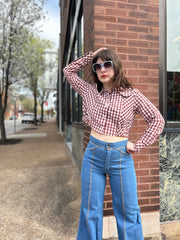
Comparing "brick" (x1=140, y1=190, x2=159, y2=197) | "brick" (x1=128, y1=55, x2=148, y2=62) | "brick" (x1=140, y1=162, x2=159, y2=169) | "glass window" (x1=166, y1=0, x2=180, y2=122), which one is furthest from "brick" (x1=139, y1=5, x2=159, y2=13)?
"brick" (x1=140, y1=190, x2=159, y2=197)

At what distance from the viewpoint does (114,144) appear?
146 cm

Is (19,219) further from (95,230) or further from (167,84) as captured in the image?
(167,84)

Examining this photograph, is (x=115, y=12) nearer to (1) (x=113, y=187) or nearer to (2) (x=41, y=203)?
(1) (x=113, y=187)

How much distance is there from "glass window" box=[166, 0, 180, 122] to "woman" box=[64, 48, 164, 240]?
4.34ft

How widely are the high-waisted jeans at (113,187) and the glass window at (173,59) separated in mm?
1476

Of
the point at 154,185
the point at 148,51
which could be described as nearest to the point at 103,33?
the point at 148,51

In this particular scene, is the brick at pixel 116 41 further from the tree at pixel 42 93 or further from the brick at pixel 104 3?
the tree at pixel 42 93

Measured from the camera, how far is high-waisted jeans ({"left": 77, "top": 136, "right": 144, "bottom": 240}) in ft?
4.82

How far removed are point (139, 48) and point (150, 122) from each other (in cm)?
122

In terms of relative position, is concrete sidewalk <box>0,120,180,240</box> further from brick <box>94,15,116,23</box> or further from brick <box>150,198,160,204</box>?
brick <box>94,15,116,23</box>

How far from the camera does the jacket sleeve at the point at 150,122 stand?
146cm

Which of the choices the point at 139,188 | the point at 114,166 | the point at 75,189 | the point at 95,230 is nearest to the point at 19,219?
the point at 75,189

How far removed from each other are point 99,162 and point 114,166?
0.12 metres

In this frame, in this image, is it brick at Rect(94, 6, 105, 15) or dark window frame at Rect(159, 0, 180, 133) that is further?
dark window frame at Rect(159, 0, 180, 133)
